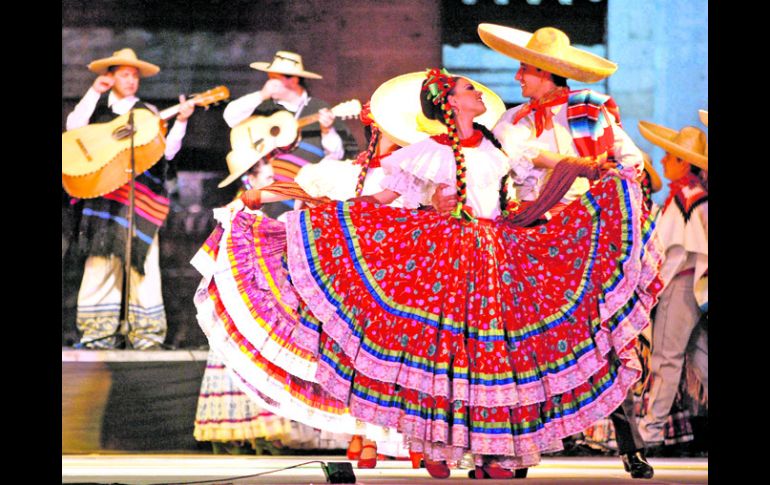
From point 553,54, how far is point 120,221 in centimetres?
239

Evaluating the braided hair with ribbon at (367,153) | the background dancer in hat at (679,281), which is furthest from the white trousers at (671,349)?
the braided hair with ribbon at (367,153)

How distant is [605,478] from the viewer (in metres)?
6.25

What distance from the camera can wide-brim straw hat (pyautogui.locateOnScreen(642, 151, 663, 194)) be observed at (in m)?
7.29

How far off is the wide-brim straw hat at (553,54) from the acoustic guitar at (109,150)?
152 centimetres

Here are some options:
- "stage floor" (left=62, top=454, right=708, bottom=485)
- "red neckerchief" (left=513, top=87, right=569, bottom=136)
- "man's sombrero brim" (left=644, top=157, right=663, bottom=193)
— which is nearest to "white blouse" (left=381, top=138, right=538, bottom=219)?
"red neckerchief" (left=513, top=87, right=569, bottom=136)

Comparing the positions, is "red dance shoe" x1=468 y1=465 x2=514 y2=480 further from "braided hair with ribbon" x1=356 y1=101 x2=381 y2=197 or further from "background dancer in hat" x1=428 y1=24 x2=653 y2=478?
"braided hair with ribbon" x1=356 y1=101 x2=381 y2=197

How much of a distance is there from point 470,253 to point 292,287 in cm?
76

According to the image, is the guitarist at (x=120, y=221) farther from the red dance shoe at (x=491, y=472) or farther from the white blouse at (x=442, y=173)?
the red dance shoe at (x=491, y=472)

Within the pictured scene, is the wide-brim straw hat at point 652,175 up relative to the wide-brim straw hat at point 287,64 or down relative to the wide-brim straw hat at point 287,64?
down

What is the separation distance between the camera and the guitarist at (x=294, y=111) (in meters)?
A: 7.30

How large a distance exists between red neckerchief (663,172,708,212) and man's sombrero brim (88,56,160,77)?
108 inches

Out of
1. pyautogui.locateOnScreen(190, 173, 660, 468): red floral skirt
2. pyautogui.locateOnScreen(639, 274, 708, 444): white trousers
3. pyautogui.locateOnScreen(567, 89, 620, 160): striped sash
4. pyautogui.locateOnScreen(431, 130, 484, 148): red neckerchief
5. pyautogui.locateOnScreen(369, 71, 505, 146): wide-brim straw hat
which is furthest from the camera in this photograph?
pyautogui.locateOnScreen(639, 274, 708, 444): white trousers
